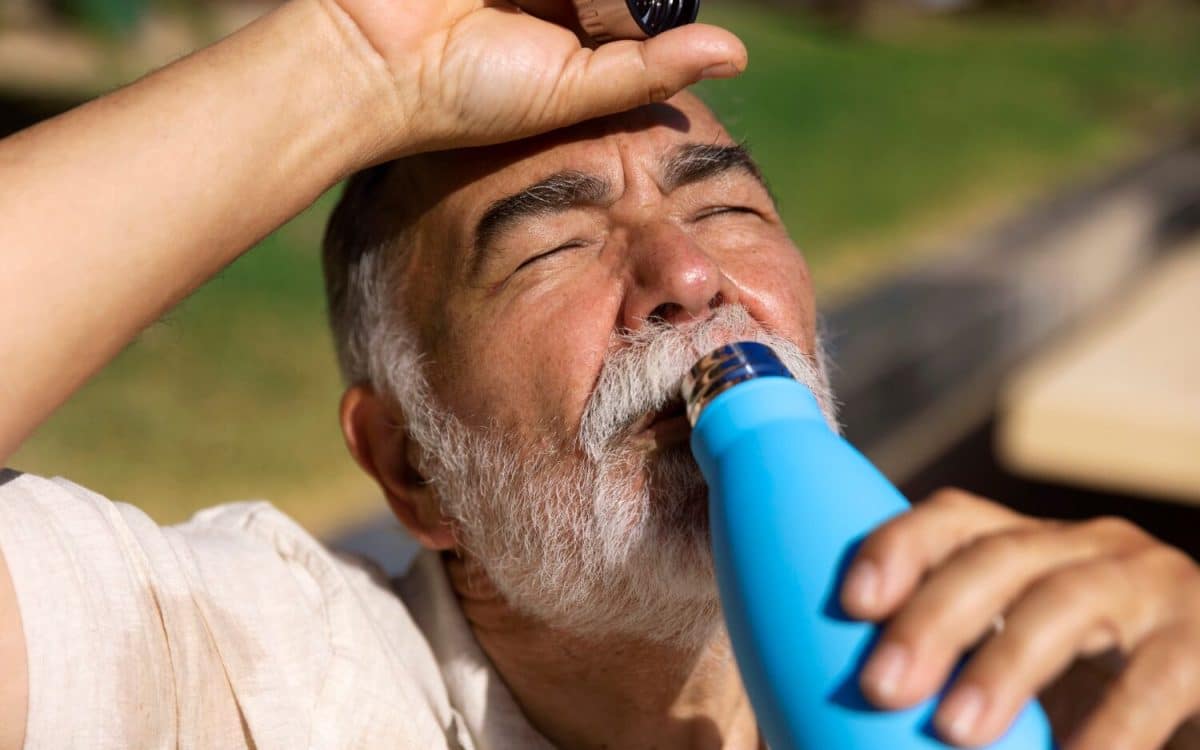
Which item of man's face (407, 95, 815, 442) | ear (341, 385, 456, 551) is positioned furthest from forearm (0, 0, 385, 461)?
ear (341, 385, 456, 551)

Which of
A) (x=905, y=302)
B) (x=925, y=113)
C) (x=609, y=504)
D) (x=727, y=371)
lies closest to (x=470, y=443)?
(x=609, y=504)

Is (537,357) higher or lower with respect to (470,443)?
higher

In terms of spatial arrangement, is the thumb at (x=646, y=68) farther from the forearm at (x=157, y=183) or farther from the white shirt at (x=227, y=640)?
the white shirt at (x=227, y=640)

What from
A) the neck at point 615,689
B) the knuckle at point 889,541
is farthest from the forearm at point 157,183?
the knuckle at point 889,541

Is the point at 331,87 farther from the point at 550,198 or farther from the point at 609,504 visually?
the point at 609,504

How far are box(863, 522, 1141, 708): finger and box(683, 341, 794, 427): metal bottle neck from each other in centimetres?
28

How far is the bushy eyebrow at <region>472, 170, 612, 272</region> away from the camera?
72.2 inches

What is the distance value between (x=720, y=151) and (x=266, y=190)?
71 centimetres

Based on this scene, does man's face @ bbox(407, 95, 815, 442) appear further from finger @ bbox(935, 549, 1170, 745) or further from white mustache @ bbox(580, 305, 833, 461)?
finger @ bbox(935, 549, 1170, 745)

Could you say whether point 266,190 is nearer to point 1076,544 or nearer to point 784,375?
point 784,375

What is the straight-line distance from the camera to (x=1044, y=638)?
1.02 m

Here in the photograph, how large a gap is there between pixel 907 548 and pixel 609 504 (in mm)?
637

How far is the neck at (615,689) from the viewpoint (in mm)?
1921

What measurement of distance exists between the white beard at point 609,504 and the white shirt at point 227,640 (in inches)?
7.5
